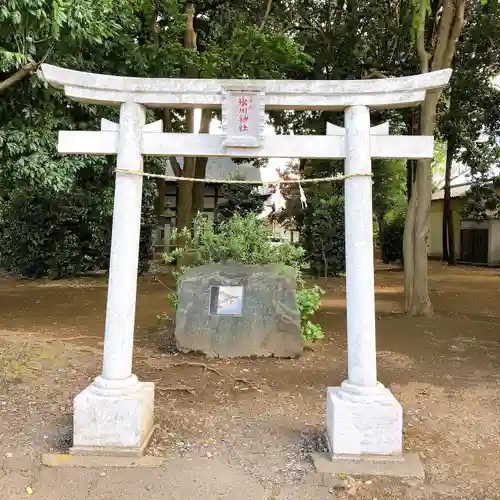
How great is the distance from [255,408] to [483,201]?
2137 cm

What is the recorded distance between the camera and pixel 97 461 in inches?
160

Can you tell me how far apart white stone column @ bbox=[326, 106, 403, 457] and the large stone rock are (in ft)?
9.42

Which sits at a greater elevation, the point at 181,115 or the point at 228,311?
the point at 181,115

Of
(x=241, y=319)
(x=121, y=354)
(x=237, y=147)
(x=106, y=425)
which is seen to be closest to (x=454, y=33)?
(x=241, y=319)

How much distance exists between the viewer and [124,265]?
14.4ft

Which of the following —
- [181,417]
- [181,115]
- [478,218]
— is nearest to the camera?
[181,417]

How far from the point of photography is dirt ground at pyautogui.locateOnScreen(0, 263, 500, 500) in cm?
384

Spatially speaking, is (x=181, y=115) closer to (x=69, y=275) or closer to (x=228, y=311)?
(x=69, y=275)

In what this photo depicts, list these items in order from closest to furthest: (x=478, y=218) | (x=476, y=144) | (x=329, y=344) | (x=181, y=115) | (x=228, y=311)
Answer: (x=228, y=311), (x=329, y=344), (x=181, y=115), (x=476, y=144), (x=478, y=218)

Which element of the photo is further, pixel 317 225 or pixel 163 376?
pixel 317 225

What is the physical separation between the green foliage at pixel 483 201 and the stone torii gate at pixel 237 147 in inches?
809

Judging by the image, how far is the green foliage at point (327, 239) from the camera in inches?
719

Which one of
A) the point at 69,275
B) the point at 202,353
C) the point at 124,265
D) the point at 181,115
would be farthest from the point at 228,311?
the point at 181,115

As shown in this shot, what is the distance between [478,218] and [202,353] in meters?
20.7
